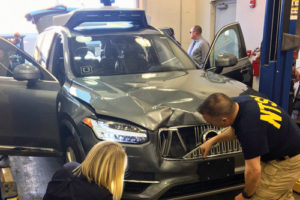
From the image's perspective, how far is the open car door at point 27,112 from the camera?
320 centimetres

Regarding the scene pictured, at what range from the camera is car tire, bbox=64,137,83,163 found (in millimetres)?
2785

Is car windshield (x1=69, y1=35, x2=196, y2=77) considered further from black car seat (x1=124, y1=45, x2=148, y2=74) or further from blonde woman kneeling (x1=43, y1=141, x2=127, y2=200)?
blonde woman kneeling (x1=43, y1=141, x2=127, y2=200)

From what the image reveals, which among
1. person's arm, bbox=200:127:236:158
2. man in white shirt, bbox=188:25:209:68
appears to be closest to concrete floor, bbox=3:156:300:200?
person's arm, bbox=200:127:236:158

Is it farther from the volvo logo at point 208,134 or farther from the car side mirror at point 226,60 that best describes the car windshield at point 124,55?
the volvo logo at point 208,134

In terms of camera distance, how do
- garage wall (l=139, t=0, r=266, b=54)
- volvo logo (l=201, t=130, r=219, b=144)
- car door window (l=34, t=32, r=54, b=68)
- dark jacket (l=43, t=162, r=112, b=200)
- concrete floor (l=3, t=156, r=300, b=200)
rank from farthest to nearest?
garage wall (l=139, t=0, r=266, b=54), car door window (l=34, t=32, r=54, b=68), concrete floor (l=3, t=156, r=300, b=200), volvo logo (l=201, t=130, r=219, b=144), dark jacket (l=43, t=162, r=112, b=200)

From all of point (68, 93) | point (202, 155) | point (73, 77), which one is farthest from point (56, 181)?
point (73, 77)

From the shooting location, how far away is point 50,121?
3.27m

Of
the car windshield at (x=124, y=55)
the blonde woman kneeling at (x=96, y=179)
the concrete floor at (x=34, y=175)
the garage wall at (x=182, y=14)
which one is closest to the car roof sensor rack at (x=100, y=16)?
the car windshield at (x=124, y=55)

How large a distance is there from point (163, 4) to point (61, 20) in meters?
8.00

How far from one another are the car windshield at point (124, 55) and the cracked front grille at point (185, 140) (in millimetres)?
1296

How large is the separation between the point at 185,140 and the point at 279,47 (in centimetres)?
A: 177

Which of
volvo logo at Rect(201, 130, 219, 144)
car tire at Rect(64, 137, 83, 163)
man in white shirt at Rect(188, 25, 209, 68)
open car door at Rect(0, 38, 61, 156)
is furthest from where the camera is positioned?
man in white shirt at Rect(188, 25, 209, 68)

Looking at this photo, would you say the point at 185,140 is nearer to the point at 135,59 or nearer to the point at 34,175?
the point at 135,59

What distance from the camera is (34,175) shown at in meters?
3.97
